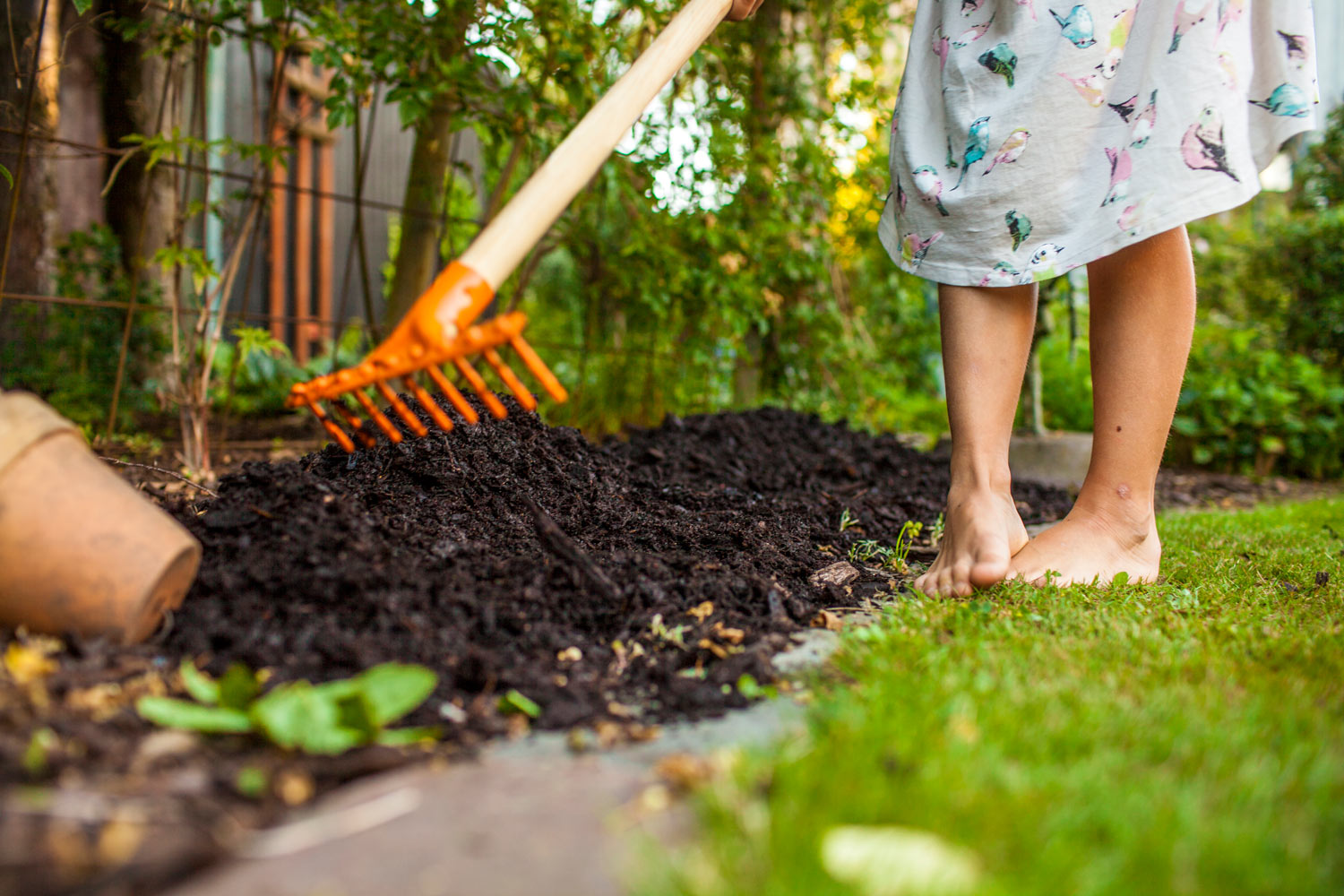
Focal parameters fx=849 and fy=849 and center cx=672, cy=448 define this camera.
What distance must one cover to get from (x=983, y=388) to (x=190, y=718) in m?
1.51

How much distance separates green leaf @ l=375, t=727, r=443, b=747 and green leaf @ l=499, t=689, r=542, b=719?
0.33 feet

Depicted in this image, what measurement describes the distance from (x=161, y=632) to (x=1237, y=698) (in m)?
1.39

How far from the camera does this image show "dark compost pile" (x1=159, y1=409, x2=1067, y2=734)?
1.12 m

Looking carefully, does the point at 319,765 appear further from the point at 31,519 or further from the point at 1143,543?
the point at 1143,543

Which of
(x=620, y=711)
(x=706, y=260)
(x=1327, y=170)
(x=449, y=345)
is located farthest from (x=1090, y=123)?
(x=1327, y=170)

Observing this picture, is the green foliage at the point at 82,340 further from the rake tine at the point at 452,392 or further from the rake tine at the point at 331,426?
the rake tine at the point at 452,392

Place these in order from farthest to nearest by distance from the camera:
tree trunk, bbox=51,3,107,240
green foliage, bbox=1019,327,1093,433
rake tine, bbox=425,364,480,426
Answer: green foliage, bbox=1019,327,1093,433 → tree trunk, bbox=51,3,107,240 → rake tine, bbox=425,364,480,426

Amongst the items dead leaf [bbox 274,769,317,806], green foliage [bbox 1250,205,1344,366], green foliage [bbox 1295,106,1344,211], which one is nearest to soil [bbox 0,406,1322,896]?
dead leaf [bbox 274,769,317,806]

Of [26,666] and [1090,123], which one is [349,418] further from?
[1090,123]

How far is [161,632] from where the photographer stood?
1.15 metres

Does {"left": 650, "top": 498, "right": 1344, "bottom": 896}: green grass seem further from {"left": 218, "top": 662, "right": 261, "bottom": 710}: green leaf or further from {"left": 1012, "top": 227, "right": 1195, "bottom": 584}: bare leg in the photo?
{"left": 218, "top": 662, "right": 261, "bottom": 710}: green leaf

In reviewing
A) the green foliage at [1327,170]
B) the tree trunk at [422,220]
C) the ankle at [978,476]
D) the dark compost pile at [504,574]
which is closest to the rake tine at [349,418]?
the dark compost pile at [504,574]

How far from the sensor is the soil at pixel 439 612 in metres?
0.81

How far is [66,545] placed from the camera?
1063 mm
